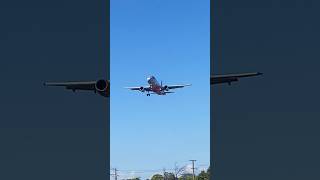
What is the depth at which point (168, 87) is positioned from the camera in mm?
6137
